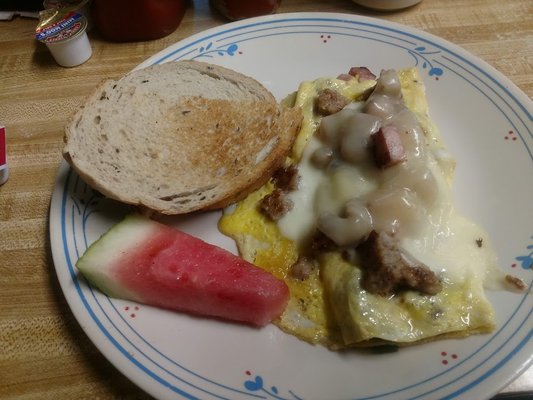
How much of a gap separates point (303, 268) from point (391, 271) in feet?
1.14

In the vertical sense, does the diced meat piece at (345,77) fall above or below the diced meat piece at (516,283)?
above

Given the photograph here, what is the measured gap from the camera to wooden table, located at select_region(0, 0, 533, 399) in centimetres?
173

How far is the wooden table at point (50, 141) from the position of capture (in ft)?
5.67

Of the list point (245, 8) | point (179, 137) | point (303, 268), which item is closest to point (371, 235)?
point (303, 268)

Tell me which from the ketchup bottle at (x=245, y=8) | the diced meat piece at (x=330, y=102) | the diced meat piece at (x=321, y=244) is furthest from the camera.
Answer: the ketchup bottle at (x=245, y=8)

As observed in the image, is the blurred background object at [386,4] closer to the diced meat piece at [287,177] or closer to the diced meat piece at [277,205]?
the diced meat piece at [287,177]

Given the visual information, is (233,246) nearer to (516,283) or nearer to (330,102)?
(330,102)

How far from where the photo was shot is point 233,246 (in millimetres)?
1986

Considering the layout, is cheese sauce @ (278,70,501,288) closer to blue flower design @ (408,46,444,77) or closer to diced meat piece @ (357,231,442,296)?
diced meat piece @ (357,231,442,296)

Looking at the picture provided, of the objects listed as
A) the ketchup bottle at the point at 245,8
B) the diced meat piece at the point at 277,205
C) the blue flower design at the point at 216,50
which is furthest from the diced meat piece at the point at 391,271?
the ketchup bottle at the point at 245,8

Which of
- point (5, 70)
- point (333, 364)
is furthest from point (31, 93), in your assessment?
point (333, 364)

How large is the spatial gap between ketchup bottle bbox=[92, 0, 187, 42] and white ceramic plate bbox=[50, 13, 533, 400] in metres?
0.43

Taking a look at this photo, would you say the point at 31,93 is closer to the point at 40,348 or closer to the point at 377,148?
the point at 40,348

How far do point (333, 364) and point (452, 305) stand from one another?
17.8 inches
